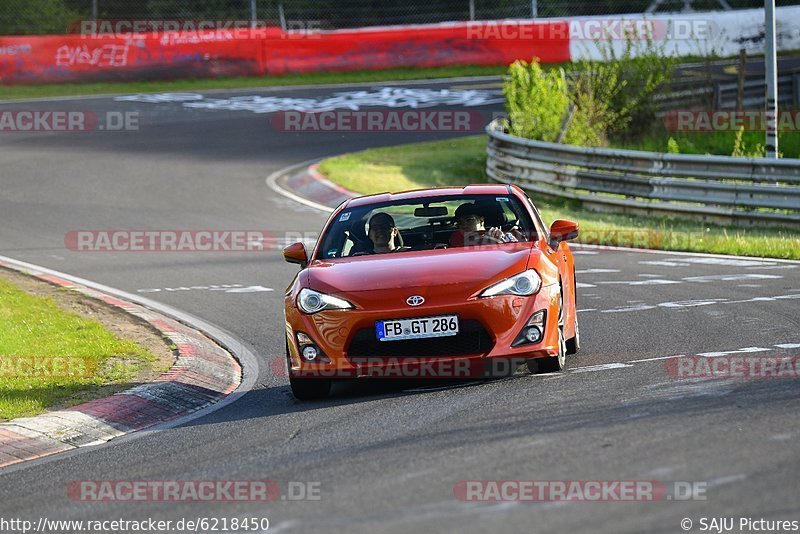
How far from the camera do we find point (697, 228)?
19.1 metres

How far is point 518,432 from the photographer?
6.73 m

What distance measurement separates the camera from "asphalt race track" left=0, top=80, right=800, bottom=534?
17.6 feet

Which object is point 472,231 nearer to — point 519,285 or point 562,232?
point 562,232

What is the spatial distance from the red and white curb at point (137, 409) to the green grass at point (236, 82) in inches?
948

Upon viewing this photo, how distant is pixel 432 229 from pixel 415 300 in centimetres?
181

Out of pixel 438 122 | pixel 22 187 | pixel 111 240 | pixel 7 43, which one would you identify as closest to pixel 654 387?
pixel 111 240

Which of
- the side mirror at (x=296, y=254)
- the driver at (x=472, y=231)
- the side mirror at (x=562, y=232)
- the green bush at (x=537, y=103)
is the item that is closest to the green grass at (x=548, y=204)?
the green bush at (x=537, y=103)

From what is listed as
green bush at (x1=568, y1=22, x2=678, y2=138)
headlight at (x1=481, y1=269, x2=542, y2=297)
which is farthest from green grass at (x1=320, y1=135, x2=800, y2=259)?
headlight at (x1=481, y1=269, x2=542, y2=297)

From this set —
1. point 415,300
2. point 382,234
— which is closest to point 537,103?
point 382,234

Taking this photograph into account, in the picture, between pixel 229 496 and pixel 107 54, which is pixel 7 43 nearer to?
pixel 107 54

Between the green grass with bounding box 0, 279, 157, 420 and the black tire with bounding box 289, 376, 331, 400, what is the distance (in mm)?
1585

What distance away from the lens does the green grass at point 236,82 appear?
1325 inches

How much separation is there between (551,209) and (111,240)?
742 cm

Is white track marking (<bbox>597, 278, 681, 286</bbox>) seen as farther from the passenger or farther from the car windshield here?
the passenger
